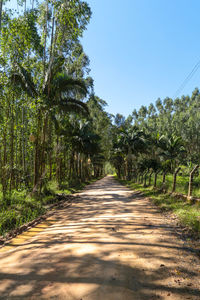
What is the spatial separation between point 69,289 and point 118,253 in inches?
47.8

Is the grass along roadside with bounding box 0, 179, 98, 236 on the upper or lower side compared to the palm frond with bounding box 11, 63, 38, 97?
lower

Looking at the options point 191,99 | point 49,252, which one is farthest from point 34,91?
point 191,99

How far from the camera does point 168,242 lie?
13.4 feet

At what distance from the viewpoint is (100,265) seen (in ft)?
10.1

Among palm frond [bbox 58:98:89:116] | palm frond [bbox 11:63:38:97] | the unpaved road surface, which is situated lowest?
the unpaved road surface

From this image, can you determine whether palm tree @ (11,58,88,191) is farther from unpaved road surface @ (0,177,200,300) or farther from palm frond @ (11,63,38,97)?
unpaved road surface @ (0,177,200,300)

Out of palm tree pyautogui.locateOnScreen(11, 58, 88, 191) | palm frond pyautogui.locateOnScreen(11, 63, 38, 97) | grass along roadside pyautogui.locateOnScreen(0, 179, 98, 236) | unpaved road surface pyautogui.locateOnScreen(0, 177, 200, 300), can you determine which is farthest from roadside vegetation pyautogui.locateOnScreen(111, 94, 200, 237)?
palm frond pyautogui.locateOnScreen(11, 63, 38, 97)

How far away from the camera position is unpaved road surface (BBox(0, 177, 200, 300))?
8.02ft

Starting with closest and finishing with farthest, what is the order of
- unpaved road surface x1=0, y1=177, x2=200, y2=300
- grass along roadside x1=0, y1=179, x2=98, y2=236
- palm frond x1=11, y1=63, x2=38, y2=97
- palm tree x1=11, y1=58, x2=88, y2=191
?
unpaved road surface x1=0, y1=177, x2=200, y2=300 < grass along roadside x1=0, y1=179, x2=98, y2=236 < palm frond x1=11, y1=63, x2=38, y2=97 < palm tree x1=11, y1=58, x2=88, y2=191

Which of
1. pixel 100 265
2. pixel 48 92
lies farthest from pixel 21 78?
pixel 100 265

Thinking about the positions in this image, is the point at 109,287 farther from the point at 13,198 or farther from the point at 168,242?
the point at 13,198

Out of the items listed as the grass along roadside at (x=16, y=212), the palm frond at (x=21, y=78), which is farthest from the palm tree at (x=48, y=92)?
the grass along roadside at (x=16, y=212)

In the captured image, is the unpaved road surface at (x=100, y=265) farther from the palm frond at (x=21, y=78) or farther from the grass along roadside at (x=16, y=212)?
the palm frond at (x=21, y=78)

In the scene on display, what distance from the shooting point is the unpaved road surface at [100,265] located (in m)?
2.45
